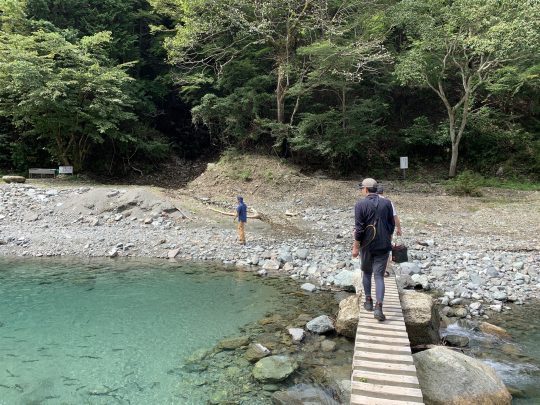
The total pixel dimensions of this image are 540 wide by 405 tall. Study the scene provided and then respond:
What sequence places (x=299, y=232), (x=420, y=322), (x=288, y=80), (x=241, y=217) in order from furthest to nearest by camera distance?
(x=288, y=80)
(x=299, y=232)
(x=241, y=217)
(x=420, y=322)

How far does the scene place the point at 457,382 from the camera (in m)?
4.65

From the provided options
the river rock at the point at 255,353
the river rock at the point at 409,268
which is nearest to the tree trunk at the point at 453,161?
the river rock at the point at 409,268

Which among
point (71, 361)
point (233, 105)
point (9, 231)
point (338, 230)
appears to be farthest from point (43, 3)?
point (71, 361)

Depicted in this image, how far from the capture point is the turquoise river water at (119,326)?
5371 millimetres

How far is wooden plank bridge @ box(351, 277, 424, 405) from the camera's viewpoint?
13.3ft

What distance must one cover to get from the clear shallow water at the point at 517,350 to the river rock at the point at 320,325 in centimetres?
222

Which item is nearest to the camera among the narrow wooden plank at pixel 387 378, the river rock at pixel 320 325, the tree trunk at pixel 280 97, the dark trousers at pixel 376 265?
the narrow wooden plank at pixel 387 378

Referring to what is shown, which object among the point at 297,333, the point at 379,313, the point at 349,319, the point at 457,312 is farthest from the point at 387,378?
the point at 457,312

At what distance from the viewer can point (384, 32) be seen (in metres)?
21.3

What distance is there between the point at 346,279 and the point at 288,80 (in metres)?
14.8

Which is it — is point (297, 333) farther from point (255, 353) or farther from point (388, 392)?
point (388, 392)

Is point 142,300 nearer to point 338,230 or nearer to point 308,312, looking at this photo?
point 308,312

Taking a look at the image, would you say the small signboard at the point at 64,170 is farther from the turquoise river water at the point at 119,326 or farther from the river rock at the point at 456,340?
the river rock at the point at 456,340

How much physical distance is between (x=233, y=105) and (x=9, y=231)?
1283 cm
